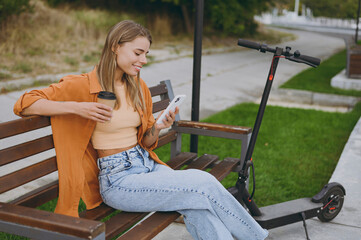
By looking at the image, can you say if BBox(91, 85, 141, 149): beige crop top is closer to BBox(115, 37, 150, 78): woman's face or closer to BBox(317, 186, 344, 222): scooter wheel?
BBox(115, 37, 150, 78): woman's face

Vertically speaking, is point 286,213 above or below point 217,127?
below

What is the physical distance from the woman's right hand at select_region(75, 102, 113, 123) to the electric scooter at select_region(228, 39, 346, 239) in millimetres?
1100

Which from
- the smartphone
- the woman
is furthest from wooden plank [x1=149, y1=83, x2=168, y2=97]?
the smartphone

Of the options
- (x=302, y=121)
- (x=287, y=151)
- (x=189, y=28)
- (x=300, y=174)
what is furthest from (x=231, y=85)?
(x=189, y=28)

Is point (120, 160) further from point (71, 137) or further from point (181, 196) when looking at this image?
point (181, 196)

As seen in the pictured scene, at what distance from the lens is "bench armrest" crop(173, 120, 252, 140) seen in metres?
3.37

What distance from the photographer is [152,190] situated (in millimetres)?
2377

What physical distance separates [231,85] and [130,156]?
741 cm

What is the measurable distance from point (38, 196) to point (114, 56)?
2.72ft

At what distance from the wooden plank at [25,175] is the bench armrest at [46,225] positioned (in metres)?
0.21

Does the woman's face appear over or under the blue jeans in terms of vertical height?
over

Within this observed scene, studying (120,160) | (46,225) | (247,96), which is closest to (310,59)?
(120,160)

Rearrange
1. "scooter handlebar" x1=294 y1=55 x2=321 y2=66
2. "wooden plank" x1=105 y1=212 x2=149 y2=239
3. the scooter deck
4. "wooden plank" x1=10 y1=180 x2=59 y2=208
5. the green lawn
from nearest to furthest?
1. "wooden plank" x1=105 y1=212 x2=149 y2=239
2. "wooden plank" x1=10 y1=180 x2=59 y2=208
3. "scooter handlebar" x1=294 y1=55 x2=321 y2=66
4. the scooter deck
5. the green lawn

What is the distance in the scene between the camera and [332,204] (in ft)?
11.0
